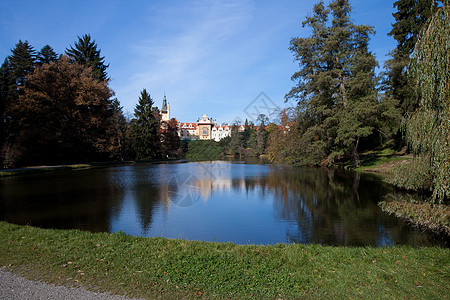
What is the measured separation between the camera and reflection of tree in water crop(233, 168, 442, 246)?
6.14m

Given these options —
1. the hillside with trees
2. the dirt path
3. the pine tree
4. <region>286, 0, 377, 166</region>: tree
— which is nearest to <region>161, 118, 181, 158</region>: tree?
the hillside with trees

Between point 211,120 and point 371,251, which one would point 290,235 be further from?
point 211,120

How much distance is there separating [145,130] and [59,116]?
57.6 ft

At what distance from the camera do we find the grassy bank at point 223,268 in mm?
3109

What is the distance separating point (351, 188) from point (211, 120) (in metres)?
90.2

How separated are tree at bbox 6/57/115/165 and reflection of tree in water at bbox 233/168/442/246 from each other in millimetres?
21240

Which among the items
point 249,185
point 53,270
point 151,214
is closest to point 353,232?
point 151,214

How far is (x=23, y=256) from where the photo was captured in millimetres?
3992

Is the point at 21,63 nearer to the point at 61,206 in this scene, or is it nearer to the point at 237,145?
the point at 61,206

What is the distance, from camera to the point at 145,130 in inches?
1711

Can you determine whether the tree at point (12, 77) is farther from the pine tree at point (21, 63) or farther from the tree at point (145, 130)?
the tree at point (145, 130)

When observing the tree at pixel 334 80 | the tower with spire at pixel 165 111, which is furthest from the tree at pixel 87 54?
the tower with spire at pixel 165 111

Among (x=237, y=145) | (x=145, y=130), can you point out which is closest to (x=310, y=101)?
(x=145, y=130)

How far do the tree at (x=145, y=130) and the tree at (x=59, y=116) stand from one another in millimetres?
10557
